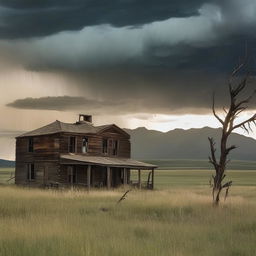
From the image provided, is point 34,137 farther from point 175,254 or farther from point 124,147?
point 175,254

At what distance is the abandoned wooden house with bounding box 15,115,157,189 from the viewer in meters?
47.8

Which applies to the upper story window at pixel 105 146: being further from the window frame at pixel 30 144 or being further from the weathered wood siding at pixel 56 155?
the window frame at pixel 30 144

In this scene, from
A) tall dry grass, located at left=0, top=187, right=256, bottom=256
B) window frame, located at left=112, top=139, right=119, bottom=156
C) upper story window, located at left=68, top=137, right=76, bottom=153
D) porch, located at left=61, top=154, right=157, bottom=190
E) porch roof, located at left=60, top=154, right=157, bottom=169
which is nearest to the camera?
tall dry grass, located at left=0, top=187, right=256, bottom=256

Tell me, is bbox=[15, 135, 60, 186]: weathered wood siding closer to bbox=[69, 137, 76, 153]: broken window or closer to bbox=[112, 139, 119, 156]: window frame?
bbox=[69, 137, 76, 153]: broken window

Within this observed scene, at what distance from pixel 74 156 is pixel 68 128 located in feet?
9.18

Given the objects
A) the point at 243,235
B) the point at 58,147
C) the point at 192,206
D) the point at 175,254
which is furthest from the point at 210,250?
the point at 58,147

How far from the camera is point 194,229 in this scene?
15.9m

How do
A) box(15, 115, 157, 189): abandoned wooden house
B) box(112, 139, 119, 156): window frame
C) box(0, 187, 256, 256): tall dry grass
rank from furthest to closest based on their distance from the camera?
box(112, 139, 119, 156): window frame → box(15, 115, 157, 189): abandoned wooden house → box(0, 187, 256, 256): tall dry grass

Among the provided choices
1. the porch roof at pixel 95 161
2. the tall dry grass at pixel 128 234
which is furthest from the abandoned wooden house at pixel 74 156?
the tall dry grass at pixel 128 234

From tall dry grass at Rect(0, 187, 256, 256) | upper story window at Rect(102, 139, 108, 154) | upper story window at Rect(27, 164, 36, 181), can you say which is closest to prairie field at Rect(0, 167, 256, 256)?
tall dry grass at Rect(0, 187, 256, 256)

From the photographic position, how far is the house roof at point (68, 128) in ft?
158

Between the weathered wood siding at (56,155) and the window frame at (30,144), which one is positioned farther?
the window frame at (30,144)

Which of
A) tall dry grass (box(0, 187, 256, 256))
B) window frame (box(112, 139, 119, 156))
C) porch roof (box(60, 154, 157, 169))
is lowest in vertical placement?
tall dry grass (box(0, 187, 256, 256))

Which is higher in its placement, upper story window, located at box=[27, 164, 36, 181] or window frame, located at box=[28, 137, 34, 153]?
window frame, located at box=[28, 137, 34, 153]
